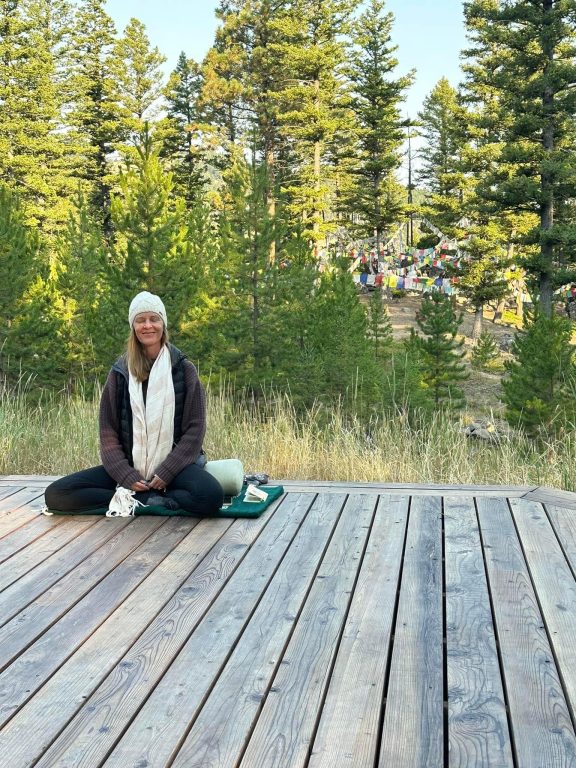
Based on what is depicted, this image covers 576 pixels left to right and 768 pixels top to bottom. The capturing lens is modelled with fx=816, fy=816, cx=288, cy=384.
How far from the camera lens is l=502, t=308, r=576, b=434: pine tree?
12523 millimetres

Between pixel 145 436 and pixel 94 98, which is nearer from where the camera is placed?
pixel 145 436

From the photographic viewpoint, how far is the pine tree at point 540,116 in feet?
63.1

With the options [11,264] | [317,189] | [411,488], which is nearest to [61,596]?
[411,488]

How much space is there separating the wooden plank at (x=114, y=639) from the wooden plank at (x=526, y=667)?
98 cm

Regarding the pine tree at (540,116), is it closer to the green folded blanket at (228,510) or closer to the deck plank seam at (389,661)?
the green folded blanket at (228,510)

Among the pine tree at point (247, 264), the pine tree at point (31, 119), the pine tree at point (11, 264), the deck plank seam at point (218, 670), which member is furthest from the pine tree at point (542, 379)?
the pine tree at point (31, 119)

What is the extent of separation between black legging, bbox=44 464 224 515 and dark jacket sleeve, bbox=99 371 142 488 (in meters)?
0.08

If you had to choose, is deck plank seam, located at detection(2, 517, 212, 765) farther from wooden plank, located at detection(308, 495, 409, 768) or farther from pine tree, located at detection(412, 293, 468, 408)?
pine tree, located at detection(412, 293, 468, 408)

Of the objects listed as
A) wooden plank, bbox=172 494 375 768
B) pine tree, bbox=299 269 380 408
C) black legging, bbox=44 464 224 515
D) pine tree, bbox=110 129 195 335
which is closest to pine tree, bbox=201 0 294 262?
pine tree, bbox=299 269 380 408

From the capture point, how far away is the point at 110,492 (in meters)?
3.79

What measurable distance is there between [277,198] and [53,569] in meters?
10.1

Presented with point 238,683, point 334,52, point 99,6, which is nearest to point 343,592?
point 238,683

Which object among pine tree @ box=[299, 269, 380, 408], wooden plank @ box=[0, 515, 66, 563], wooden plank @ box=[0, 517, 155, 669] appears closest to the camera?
wooden plank @ box=[0, 517, 155, 669]

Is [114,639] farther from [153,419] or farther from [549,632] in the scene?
[153,419]
